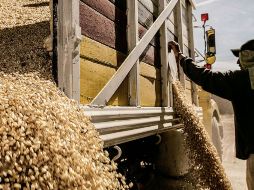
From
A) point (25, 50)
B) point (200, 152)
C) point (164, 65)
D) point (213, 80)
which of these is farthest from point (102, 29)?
point (200, 152)

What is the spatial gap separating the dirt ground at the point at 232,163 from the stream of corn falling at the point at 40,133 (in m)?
5.13

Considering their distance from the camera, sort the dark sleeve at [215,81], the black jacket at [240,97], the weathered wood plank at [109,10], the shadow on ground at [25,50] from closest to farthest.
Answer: the shadow on ground at [25,50]
the weathered wood plank at [109,10]
the black jacket at [240,97]
the dark sleeve at [215,81]

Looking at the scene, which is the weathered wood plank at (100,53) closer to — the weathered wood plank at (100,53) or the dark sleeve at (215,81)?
the weathered wood plank at (100,53)

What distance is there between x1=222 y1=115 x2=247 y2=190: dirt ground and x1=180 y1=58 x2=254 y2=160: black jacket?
131 inches

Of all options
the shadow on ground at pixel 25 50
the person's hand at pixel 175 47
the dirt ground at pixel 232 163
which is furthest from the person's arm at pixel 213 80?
the dirt ground at pixel 232 163

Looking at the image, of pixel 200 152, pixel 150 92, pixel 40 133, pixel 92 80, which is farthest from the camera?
pixel 200 152

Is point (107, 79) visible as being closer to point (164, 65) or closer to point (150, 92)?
point (150, 92)

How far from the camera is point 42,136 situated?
1.53m

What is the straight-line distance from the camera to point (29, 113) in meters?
1.58

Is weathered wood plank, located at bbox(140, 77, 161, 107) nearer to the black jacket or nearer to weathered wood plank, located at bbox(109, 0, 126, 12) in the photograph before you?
the black jacket

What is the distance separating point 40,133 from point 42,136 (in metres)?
0.02

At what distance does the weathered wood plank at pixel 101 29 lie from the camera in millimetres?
2354

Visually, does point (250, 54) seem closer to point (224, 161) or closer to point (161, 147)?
point (161, 147)

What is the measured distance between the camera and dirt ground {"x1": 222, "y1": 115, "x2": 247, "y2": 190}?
6.66 metres
